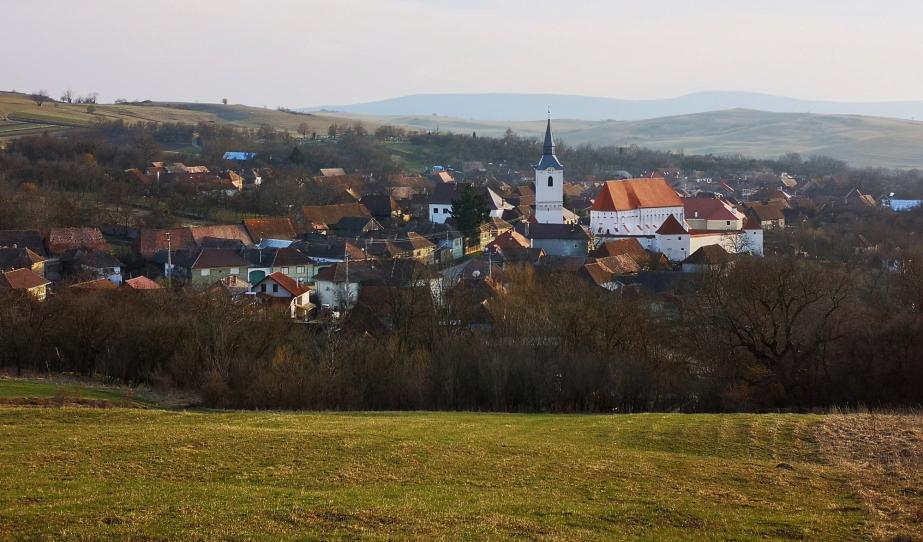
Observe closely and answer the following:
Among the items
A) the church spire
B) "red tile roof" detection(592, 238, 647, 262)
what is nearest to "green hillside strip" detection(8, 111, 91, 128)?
the church spire

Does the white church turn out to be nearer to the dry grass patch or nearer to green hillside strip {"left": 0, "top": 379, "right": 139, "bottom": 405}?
the dry grass patch

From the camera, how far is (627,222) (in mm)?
69062

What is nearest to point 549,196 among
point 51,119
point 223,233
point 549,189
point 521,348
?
point 549,189

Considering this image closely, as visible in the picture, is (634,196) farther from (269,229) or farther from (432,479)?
(432,479)

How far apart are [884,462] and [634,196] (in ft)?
180

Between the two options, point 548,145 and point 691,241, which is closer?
point 691,241

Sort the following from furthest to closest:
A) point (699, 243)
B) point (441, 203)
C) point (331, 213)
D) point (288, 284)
Answer: point (441, 203) < point (331, 213) < point (699, 243) < point (288, 284)

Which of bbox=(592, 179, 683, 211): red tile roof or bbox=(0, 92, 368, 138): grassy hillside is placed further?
bbox=(0, 92, 368, 138): grassy hillside

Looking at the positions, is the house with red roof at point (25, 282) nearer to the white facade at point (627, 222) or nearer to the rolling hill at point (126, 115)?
the white facade at point (627, 222)

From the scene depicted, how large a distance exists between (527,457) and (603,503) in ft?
10.2

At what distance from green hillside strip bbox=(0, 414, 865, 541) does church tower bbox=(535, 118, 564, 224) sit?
51.2 meters

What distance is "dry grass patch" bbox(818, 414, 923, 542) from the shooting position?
39.1ft

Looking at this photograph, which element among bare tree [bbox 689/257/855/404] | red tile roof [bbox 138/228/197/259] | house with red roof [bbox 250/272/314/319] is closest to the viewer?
bare tree [bbox 689/257/855/404]

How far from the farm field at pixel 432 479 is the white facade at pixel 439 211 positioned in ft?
176
